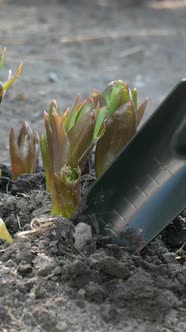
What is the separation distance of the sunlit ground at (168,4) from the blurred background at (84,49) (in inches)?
0.4

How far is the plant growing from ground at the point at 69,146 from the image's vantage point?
2.00 metres

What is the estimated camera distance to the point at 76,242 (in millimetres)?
1911

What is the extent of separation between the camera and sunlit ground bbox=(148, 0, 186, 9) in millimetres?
7430

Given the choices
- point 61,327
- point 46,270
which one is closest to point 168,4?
point 46,270

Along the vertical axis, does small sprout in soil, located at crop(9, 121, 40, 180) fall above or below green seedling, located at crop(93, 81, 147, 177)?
below

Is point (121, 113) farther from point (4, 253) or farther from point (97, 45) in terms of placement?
point (97, 45)

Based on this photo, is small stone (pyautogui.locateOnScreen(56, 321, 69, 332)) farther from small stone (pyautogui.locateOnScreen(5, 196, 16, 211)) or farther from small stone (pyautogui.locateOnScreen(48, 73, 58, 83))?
small stone (pyautogui.locateOnScreen(48, 73, 58, 83))

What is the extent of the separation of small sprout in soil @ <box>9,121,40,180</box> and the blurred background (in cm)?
111

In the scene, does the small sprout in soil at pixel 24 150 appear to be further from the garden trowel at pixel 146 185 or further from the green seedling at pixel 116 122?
the garden trowel at pixel 146 185

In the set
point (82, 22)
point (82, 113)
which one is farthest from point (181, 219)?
point (82, 22)

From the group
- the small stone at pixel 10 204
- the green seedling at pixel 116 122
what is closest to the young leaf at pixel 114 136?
the green seedling at pixel 116 122

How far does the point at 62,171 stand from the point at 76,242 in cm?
20

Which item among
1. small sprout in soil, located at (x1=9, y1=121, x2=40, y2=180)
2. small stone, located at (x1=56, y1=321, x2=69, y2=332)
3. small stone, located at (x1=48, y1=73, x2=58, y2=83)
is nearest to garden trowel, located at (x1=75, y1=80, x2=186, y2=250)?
small stone, located at (x1=56, y1=321, x2=69, y2=332)

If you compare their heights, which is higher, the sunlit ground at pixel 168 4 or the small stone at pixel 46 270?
the small stone at pixel 46 270
